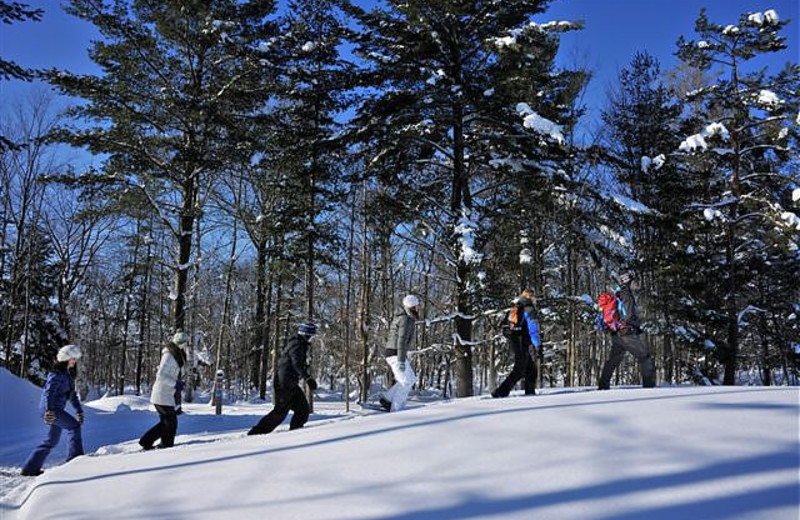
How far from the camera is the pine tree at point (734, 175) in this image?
15461 millimetres

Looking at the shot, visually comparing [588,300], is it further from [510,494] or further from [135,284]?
[135,284]

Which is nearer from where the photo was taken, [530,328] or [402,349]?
[402,349]

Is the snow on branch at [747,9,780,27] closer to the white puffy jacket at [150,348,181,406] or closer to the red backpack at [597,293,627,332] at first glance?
the red backpack at [597,293,627,332]

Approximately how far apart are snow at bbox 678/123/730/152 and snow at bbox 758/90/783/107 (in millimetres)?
1135

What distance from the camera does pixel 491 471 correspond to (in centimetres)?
349

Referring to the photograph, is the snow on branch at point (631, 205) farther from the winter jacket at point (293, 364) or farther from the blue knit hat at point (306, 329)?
the winter jacket at point (293, 364)

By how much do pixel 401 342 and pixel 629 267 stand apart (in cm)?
902

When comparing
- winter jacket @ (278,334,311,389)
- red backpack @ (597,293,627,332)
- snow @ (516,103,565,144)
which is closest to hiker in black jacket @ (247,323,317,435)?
winter jacket @ (278,334,311,389)

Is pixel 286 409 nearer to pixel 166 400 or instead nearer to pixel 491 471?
pixel 166 400

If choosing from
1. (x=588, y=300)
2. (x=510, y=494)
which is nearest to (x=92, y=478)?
(x=510, y=494)

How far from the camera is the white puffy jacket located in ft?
25.4

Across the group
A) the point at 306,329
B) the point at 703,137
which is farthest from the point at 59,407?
the point at 703,137

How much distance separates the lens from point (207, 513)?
3379 millimetres

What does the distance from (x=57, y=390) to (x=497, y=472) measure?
6147mm
